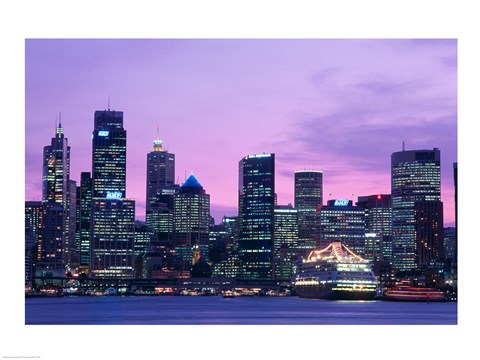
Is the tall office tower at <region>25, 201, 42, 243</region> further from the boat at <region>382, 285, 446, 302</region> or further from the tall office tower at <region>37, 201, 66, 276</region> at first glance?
the boat at <region>382, 285, 446, 302</region>

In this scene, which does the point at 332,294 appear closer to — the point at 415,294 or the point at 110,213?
the point at 415,294

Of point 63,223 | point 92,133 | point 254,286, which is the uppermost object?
point 92,133

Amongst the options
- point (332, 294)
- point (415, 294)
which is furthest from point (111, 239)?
point (332, 294)

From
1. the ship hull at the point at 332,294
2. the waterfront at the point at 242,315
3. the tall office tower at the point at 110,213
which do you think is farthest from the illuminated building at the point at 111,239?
the waterfront at the point at 242,315
